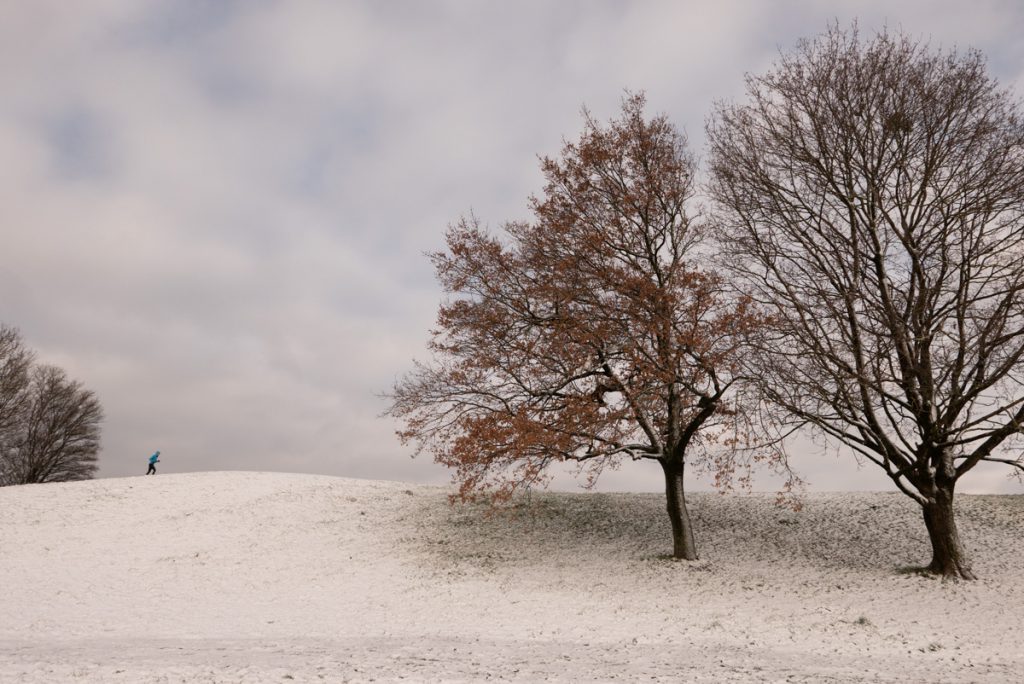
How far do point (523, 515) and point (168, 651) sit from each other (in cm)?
1535

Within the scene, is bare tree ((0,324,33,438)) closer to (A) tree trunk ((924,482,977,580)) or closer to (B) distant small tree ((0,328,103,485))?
(B) distant small tree ((0,328,103,485))

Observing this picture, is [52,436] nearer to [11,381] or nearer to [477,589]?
[11,381]

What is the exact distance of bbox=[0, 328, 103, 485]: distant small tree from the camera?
1709 inches

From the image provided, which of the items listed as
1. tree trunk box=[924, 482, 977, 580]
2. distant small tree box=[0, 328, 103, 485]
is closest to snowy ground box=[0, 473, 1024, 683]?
tree trunk box=[924, 482, 977, 580]

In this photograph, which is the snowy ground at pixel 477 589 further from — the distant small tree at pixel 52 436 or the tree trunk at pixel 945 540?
the distant small tree at pixel 52 436

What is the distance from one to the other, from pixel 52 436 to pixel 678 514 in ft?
145

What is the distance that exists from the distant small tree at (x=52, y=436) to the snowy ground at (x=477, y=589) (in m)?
14.9

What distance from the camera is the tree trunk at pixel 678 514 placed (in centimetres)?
1917

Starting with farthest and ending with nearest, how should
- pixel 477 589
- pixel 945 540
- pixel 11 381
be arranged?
pixel 11 381 < pixel 477 589 < pixel 945 540

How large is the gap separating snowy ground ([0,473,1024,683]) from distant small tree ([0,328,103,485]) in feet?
48.8

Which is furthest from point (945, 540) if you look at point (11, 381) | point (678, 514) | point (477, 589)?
point (11, 381)

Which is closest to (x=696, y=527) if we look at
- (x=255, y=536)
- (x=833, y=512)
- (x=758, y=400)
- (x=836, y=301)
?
(x=833, y=512)

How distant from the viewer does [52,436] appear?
44.3 m

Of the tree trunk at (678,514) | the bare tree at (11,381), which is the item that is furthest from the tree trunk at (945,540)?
the bare tree at (11,381)
